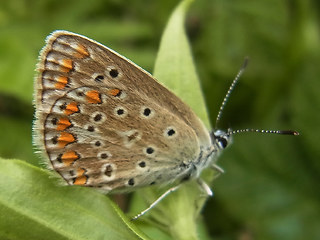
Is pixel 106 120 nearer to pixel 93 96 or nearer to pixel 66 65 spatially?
pixel 93 96

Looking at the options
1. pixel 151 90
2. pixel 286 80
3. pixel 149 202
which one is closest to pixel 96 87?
pixel 151 90

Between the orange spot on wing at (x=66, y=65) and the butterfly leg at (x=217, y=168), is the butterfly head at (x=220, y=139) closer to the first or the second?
the butterfly leg at (x=217, y=168)

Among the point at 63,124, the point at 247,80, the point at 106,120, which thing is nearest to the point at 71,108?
the point at 63,124

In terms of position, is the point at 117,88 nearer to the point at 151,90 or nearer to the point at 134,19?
the point at 151,90

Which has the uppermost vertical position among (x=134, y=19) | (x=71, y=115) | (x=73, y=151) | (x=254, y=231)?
(x=71, y=115)

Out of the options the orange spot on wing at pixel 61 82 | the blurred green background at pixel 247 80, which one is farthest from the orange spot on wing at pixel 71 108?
the blurred green background at pixel 247 80
